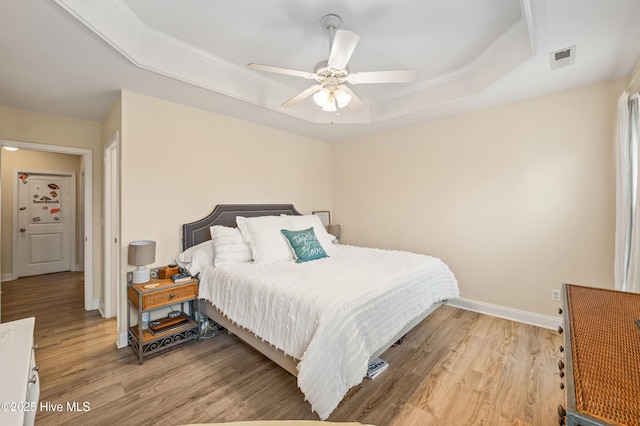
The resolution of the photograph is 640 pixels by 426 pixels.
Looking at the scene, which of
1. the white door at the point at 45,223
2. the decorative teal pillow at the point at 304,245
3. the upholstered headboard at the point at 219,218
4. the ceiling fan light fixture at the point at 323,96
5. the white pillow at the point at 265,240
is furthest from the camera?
the white door at the point at 45,223

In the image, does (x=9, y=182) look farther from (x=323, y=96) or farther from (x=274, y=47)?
(x=323, y=96)

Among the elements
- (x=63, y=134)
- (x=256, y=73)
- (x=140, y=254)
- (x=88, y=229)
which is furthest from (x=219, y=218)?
(x=63, y=134)

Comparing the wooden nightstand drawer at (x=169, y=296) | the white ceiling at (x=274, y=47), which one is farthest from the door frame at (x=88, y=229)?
the wooden nightstand drawer at (x=169, y=296)

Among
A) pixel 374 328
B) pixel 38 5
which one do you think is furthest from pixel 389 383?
pixel 38 5

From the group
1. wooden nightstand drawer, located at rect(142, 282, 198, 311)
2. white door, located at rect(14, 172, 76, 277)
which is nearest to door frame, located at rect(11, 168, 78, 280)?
white door, located at rect(14, 172, 76, 277)

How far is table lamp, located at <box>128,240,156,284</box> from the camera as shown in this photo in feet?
7.82

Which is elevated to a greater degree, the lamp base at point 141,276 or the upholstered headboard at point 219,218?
the upholstered headboard at point 219,218

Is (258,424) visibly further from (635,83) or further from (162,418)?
(635,83)

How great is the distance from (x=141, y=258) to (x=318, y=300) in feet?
5.74

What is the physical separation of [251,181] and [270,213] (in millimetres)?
520

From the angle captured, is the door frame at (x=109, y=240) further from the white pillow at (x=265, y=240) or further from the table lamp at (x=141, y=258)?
the white pillow at (x=265, y=240)

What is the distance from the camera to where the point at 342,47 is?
1774 millimetres

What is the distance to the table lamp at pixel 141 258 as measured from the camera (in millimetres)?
2383

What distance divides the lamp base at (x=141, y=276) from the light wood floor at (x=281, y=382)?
662 mm
